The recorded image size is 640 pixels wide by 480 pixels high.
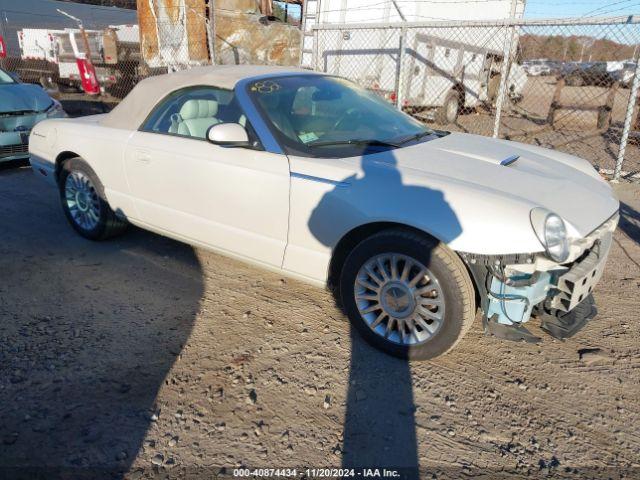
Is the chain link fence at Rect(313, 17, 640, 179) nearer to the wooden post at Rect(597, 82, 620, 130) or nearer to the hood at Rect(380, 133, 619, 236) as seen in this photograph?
the wooden post at Rect(597, 82, 620, 130)

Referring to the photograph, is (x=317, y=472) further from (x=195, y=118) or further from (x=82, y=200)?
(x=82, y=200)

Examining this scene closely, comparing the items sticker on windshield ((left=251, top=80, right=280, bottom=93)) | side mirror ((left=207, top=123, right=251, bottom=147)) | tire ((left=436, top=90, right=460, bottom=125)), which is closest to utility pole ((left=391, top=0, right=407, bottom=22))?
tire ((left=436, top=90, right=460, bottom=125))

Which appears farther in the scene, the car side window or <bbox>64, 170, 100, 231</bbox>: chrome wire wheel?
<bbox>64, 170, 100, 231</bbox>: chrome wire wheel

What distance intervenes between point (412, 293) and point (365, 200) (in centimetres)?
60

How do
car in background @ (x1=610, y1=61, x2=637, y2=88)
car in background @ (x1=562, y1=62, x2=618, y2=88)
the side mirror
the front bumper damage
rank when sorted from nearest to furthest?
the front bumper damage → the side mirror → car in background @ (x1=610, y1=61, x2=637, y2=88) → car in background @ (x1=562, y1=62, x2=618, y2=88)

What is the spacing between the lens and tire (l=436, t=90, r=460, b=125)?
1188 cm

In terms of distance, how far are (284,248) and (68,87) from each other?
17.2m

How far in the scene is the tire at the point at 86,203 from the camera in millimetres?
4465

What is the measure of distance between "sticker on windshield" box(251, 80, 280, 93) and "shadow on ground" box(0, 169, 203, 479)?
157 cm

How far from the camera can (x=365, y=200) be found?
9.46ft

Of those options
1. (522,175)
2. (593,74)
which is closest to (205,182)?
(522,175)

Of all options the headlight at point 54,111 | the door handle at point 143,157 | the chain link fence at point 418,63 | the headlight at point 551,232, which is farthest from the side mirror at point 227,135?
the headlight at point 54,111

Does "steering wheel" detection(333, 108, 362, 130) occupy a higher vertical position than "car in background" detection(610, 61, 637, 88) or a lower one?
lower

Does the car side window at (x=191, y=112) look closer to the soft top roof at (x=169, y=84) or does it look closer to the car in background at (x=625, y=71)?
the soft top roof at (x=169, y=84)
